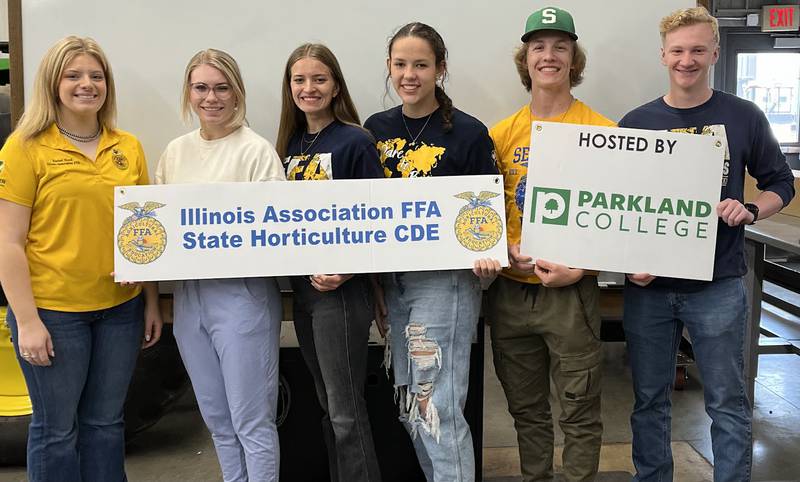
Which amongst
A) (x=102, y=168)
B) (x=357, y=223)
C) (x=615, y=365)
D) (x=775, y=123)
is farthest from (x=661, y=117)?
(x=775, y=123)

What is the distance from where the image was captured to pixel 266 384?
188 cm

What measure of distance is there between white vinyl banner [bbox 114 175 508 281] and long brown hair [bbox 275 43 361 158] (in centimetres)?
21

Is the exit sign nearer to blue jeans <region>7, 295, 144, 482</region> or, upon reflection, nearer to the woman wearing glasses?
the woman wearing glasses

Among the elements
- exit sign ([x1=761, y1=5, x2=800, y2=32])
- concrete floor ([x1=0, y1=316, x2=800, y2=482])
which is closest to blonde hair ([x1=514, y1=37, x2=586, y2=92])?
concrete floor ([x1=0, y1=316, x2=800, y2=482])

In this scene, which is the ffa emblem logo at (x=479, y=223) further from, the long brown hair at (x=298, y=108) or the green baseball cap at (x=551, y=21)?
the green baseball cap at (x=551, y=21)

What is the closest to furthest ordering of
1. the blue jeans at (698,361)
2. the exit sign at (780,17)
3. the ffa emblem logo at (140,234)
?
1. the ffa emblem logo at (140,234)
2. the blue jeans at (698,361)
3. the exit sign at (780,17)

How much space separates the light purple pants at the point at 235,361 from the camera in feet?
6.00

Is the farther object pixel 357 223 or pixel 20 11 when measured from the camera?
pixel 20 11

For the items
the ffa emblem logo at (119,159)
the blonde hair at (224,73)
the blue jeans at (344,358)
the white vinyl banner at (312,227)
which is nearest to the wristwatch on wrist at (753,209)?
the white vinyl banner at (312,227)

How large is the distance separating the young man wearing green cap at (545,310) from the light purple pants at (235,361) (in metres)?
0.70

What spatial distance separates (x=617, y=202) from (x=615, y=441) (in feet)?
5.47

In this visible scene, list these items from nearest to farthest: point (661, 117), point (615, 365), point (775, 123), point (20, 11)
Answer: point (661, 117) → point (20, 11) → point (615, 365) → point (775, 123)

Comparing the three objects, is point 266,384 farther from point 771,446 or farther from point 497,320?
point 771,446

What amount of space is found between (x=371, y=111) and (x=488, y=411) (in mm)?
1923
